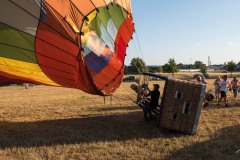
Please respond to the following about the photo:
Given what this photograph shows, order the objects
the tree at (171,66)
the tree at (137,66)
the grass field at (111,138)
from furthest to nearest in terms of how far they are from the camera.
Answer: the tree at (171,66) → the tree at (137,66) → the grass field at (111,138)

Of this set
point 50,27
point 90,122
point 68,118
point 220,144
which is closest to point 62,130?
point 90,122

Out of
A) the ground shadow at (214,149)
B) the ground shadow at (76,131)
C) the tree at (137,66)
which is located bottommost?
the ground shadow at (76,131)

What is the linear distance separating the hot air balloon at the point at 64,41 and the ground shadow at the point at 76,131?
36.3 inches

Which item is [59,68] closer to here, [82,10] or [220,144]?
[82,10]

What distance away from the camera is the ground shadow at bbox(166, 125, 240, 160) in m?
5.53

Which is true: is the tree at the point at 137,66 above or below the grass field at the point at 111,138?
above

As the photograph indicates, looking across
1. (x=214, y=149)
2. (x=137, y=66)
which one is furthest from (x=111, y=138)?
(x=137, y=66)

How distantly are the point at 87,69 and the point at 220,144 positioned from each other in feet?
9.23

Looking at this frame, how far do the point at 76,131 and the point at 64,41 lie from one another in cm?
234

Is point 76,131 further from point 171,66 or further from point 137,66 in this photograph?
point 171,66

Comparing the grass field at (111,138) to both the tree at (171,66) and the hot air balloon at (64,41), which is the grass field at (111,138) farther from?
the tree at (171,66)

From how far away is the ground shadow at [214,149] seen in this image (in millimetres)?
5532

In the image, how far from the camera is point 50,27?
596 centimetres

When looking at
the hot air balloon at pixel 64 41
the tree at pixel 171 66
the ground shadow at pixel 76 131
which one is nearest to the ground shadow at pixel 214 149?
the ground shadow at pixel 76 131
